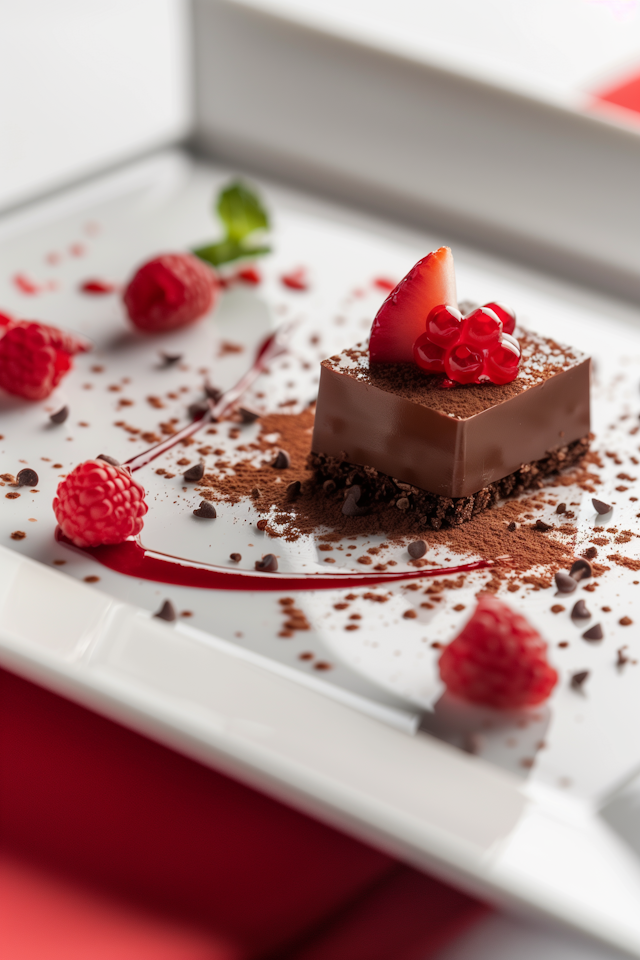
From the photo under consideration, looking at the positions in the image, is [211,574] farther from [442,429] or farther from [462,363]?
[462,363]

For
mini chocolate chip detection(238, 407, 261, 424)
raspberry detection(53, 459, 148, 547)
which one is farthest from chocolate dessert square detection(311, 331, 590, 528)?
raspberry detection(53, 459, 148, 547)

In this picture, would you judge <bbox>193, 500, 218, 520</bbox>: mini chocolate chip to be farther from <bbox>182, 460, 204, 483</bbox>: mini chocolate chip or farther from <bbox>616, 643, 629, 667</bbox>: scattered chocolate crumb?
<bbox>616, 643, 629, 667</bbox>: scattered chocolate crumb

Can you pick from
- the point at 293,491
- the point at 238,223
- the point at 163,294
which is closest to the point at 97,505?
the point at 293,491

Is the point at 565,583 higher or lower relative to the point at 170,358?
lower

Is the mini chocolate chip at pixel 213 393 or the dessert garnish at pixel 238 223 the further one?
the dessert garnish at pixel 238 223

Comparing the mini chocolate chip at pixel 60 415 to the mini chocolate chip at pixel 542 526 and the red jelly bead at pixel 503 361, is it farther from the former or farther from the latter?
the mini chocolate chip at pixel 542 526

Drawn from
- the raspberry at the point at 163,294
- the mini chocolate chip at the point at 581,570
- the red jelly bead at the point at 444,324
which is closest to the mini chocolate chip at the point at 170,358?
the raspberry at the point at 163,294
